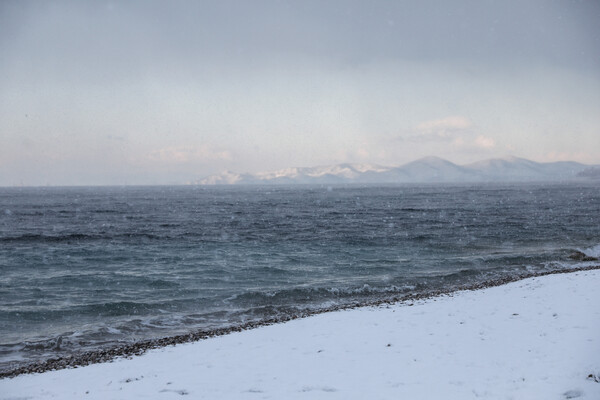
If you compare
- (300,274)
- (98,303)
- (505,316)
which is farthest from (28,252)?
(505,316)

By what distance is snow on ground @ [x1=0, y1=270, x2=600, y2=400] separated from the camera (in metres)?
6.50

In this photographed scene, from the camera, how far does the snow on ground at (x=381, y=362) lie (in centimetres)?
650

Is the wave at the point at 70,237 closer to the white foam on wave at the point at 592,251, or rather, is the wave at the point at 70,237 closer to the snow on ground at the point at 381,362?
the snow on ground at the point at 381,362

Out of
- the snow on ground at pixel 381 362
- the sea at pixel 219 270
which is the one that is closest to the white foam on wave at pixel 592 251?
the sea at pixel 219 270

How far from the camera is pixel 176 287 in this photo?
1833 centimetres

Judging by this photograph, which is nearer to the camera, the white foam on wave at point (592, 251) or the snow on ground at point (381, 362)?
the snow on ground at point (381, 362)

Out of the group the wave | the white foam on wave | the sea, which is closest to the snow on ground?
the sea

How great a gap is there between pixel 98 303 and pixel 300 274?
9902 mm

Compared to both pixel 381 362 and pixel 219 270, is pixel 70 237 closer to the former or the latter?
pixel 219 270

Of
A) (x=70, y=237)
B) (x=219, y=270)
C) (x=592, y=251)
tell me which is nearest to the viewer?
(x=219, y=270)

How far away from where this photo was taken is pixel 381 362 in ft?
25.6

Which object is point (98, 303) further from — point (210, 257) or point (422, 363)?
point (422, 363)

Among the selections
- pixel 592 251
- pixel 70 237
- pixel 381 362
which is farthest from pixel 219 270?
pixel 592 251

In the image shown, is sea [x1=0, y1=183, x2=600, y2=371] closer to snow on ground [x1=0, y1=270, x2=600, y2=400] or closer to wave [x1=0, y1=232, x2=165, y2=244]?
wave [x1=0, y1=232, x2=165, y2=244]
